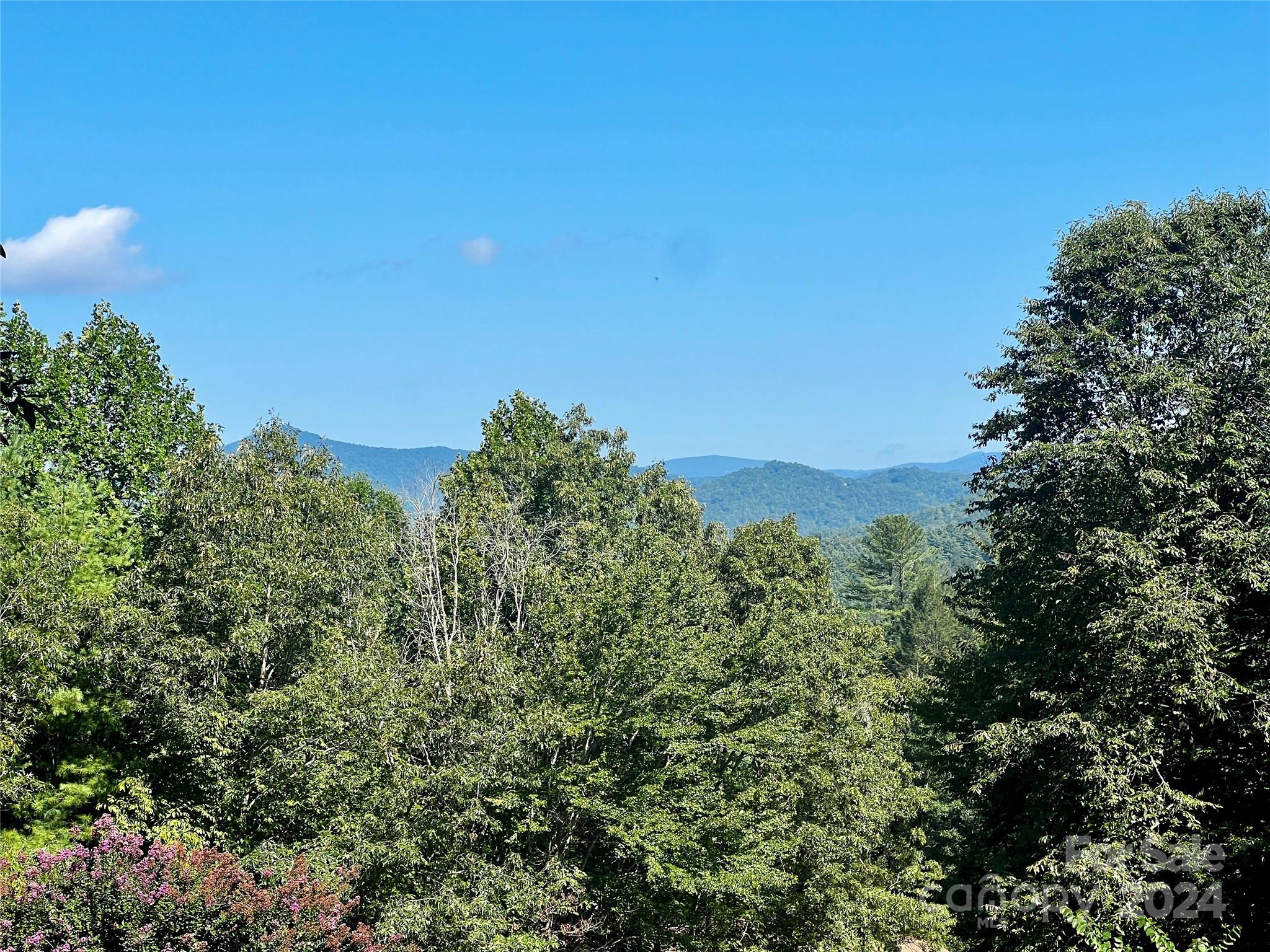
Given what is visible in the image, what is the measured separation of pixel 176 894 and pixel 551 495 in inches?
1086

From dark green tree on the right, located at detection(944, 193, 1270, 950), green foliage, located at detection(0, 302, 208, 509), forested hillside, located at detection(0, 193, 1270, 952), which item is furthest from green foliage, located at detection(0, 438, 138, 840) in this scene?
dark green tree on the right, located at detection(944, 193, 1270, 950)

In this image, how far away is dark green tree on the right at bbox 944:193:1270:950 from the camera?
50.0 feet

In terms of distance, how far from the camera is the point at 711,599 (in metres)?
25.9

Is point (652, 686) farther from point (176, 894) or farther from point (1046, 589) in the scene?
point (176, 894)

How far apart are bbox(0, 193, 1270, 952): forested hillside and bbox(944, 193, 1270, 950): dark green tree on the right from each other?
7cm

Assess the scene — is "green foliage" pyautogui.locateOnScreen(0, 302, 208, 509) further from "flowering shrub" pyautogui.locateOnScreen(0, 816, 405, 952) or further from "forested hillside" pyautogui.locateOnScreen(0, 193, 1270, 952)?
"flowering shrub" pyautogui.locateOnScreen(0, 816, 405, 952)

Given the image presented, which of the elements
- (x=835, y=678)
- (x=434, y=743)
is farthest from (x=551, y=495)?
(x=434, y=743)

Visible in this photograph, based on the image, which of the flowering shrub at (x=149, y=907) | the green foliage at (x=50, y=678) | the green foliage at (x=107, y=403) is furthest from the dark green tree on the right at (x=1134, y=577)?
the green foliage at (x=107, y=403)

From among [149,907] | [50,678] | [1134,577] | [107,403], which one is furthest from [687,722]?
[107,403]

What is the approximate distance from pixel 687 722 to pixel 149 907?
9946 millimetres

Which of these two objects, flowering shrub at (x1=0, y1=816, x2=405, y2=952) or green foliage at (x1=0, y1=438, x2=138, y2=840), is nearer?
flowering shrub at (x1=0, y1=816, x2=405, y2=952)

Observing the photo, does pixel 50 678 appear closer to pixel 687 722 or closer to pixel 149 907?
pixel 149 907

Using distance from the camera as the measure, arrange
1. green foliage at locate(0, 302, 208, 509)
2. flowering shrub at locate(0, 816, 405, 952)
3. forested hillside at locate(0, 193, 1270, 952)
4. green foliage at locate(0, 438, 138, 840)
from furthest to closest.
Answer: green foliage at locate(0, 302, 208, 509)
green foliage at locate(0, 438, 138, 840)
forested hillside at locate(0, 193, 1270, 952)
flowering shrub at locate(0, 816, 405, 952)

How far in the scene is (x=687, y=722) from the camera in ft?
61.6
